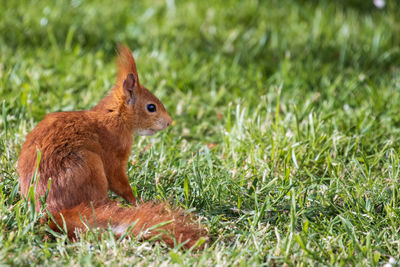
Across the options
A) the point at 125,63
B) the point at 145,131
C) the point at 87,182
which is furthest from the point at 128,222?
the point at 125,63

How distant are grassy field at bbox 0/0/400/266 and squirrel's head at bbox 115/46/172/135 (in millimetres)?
240

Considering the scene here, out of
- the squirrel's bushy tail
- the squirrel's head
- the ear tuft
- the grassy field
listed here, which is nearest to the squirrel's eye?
the squirrel's head

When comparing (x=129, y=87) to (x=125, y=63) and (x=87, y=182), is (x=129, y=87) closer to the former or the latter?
(x=125, y=63)

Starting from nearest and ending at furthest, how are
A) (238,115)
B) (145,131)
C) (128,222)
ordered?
(128,222), (145,131), (238,115)

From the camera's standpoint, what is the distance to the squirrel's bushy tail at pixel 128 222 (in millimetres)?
2094

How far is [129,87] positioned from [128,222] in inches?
27.0

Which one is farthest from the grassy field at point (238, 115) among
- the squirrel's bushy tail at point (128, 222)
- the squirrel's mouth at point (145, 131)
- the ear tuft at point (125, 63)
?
the ear tuft at point (125, 63)

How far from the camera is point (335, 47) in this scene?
459 centimetres

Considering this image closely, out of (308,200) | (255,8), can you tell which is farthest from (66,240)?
(255,8)

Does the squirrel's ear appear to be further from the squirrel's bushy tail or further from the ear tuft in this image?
the squirrel's bushy tail

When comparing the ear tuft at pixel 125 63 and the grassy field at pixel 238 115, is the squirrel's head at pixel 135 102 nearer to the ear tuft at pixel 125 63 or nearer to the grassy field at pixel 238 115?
the ear tuft at pixel 125 63

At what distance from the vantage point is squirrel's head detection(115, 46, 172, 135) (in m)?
2.49

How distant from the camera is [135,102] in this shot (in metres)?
2.55

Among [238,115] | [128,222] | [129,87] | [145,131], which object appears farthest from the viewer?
[238,115]
